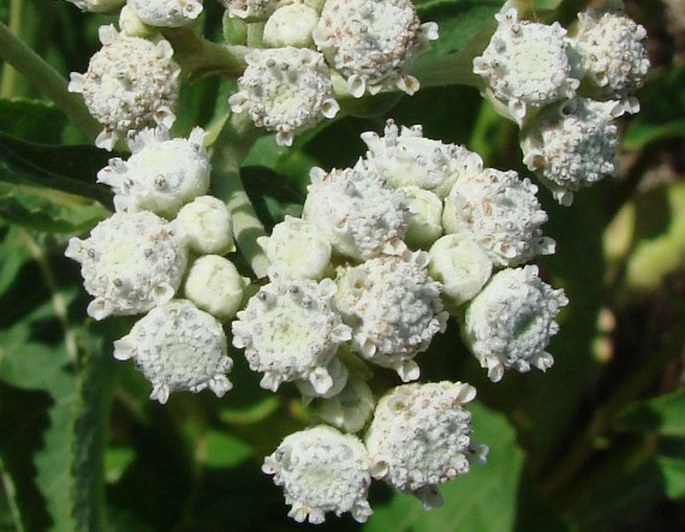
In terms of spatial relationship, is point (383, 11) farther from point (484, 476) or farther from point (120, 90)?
point (484, 476)

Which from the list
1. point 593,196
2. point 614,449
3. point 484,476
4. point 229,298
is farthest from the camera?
point 614,449

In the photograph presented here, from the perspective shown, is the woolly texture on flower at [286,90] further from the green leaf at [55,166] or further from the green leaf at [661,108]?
the green leaf at [661,108]

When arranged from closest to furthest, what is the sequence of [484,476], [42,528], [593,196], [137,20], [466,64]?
[137,20], [466,64], [42,528], [484,476], [593,196]

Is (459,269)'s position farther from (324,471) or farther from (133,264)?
(133,264)

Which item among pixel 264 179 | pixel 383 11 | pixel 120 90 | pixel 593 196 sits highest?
pixel 383 11

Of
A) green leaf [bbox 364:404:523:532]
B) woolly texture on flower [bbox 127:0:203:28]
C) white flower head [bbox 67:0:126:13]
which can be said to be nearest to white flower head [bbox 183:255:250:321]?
woolly texture on flower [bbox 127:0:203:28]

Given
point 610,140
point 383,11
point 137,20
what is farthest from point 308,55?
point 610,140

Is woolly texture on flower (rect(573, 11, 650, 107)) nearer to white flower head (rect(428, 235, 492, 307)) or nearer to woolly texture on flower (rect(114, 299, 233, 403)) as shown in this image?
white flower head (rect(428, 235, 492, 307))
